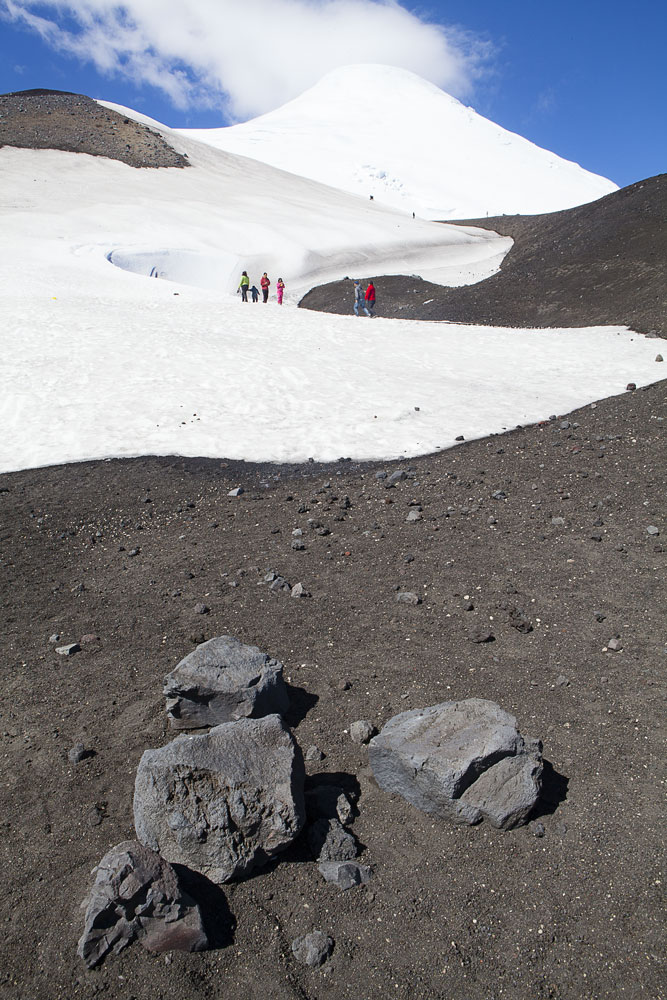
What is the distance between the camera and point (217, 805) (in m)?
3.36

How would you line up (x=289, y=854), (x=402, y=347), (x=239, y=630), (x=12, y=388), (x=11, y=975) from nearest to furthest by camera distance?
(x=11, y=975)
(x=289, y=854)
(x=239, y=630)
(x=12, y=388)
(x=402, y=347)

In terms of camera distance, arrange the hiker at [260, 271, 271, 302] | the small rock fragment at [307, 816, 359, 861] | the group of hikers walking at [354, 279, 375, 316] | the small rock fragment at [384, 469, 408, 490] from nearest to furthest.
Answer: the small rock fragment at [307, 816, 359, 861] < the small rock fragment at [384, 469, 408, 490] < the group of hikers walking at [354, 279, 375, 316] < the hiker at [260, 271, 271, 302]

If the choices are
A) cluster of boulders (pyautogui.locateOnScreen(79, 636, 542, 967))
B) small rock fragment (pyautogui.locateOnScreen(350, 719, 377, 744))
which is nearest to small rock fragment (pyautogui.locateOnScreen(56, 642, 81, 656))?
cluster of boulders (pyautogui.locateOnScreen(79, 636, 542, 967))

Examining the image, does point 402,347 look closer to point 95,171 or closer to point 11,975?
point 11,975

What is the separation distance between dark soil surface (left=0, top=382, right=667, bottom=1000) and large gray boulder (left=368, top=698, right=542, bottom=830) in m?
0.12

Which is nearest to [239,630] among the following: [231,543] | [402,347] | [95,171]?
[231,543]

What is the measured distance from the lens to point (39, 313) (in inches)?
685

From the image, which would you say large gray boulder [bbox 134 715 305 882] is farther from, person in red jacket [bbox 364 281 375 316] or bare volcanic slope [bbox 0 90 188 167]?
bare volcanic slope [bbox 0 90 188 167]

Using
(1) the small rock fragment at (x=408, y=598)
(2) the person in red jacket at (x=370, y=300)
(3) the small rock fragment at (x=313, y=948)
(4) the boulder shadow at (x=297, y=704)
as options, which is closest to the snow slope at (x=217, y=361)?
(2) the person in red jacket at (x=370, y=300)

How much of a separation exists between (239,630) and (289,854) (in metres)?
2.43

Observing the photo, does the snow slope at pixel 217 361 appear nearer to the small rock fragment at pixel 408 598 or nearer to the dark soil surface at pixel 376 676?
the dark soil surface at pixel 376 676

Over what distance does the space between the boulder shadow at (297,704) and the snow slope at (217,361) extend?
576 cm

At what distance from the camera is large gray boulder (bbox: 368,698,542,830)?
3.63 metres

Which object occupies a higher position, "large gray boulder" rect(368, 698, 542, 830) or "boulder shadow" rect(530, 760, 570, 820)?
"large gray boulder" rect(368, 698, 542, 830)
